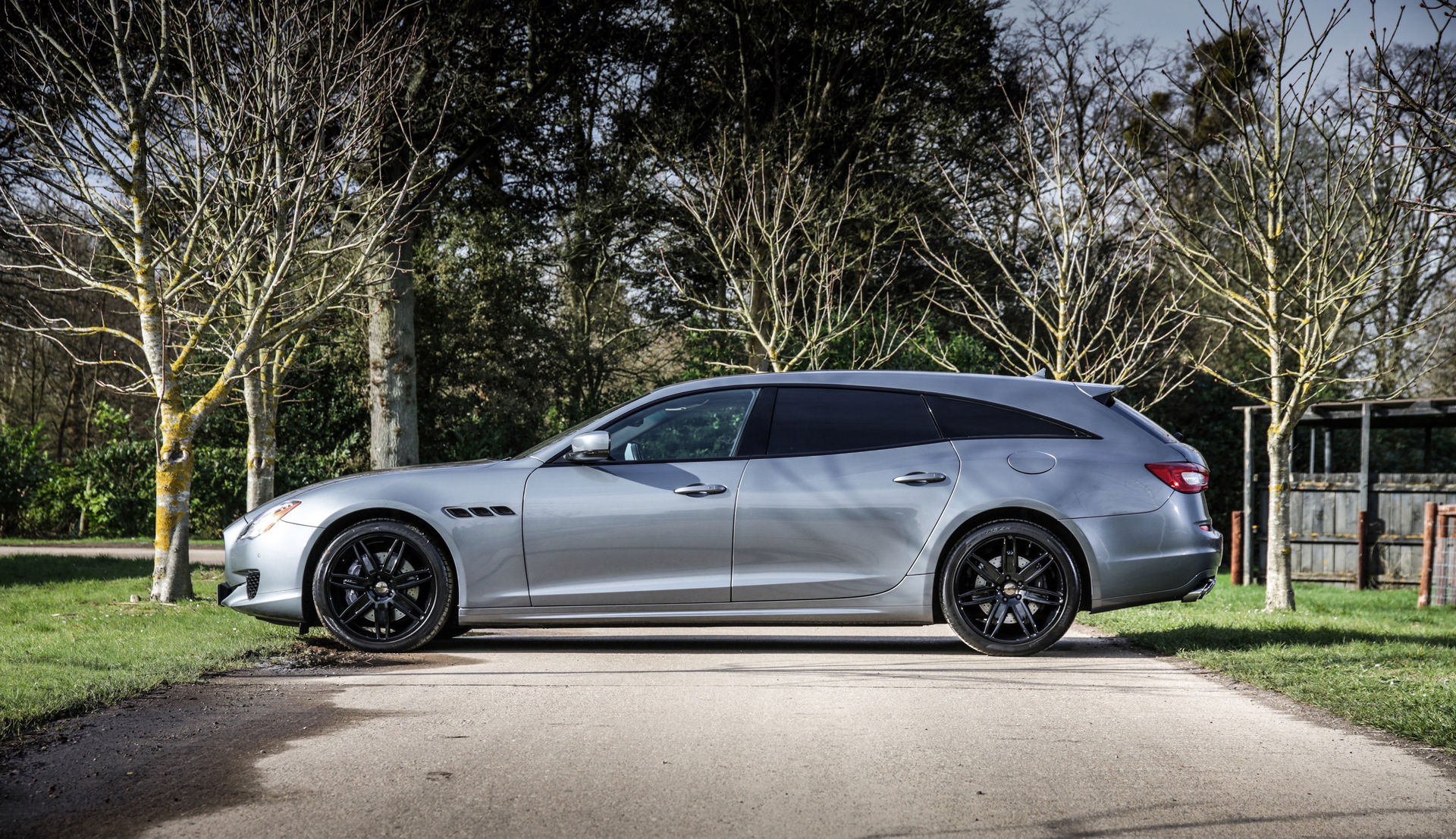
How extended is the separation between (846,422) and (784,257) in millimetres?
10790

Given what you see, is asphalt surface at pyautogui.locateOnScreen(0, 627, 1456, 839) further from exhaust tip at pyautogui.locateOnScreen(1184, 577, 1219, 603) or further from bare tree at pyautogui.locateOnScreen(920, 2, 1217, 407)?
bare tree at pyautogui.locateOnScreen(920, 2, 1217, 407)

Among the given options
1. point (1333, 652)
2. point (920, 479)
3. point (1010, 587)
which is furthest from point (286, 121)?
point (1333, 652)

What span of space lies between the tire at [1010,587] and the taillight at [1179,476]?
0.70m

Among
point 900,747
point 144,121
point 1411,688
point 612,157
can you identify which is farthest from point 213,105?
point 612,157

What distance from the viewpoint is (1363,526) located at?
1820 centimetres

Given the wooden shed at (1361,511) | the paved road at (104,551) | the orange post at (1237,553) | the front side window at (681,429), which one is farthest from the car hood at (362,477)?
the orange post at (1237,553)

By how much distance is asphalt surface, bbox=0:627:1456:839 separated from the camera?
380 centimetres

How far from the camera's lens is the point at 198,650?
23.7 feet

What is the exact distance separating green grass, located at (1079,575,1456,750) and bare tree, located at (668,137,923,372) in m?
7.83

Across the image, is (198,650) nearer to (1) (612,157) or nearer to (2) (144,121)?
(2) (144,121)

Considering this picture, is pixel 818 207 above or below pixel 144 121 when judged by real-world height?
above

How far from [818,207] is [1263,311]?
12290 mm

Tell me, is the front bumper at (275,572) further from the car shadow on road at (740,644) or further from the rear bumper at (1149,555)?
the rear bumper at (1149,555)

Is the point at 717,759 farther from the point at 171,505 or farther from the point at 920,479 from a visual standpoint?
the point at 171,505
